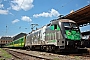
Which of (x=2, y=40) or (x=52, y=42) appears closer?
(x=52, y=42)

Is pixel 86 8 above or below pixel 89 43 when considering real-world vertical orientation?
above

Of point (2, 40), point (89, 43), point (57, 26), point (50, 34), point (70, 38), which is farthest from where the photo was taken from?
point (2, 40)

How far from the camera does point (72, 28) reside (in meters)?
14.0

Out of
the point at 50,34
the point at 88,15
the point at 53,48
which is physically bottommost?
the point at 53,48

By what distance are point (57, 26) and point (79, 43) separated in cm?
254

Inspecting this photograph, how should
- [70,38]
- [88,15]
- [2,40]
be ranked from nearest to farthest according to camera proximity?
[70,38] < [88,15] < [2,40]

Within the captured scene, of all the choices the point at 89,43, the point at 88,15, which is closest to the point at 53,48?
the point at 88,15

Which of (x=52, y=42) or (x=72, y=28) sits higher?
(x=72, y=28)

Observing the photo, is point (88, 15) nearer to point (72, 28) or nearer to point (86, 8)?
point (86, 8)

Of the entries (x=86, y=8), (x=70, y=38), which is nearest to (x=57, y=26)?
(x=70, y=38)

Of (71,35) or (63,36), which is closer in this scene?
(63,36)

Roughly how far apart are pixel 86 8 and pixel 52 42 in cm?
505

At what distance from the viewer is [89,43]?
2150 centimetres

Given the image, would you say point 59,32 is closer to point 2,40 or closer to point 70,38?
point 70,38
